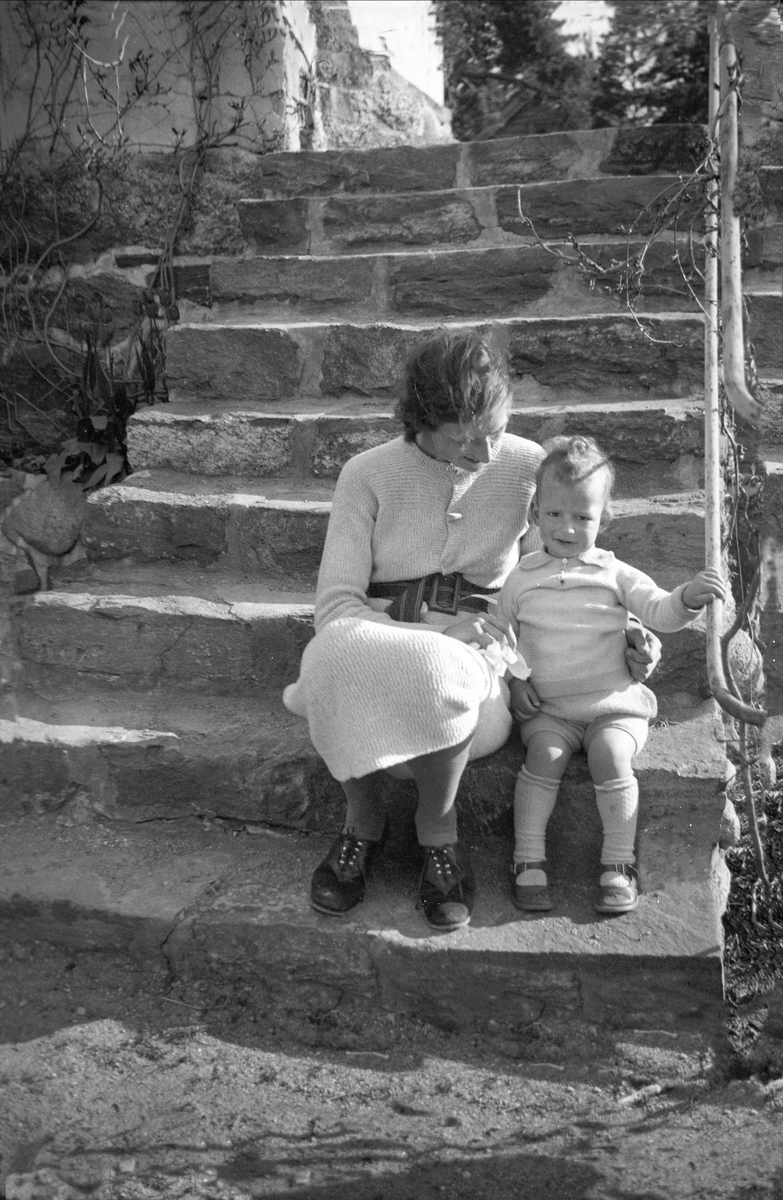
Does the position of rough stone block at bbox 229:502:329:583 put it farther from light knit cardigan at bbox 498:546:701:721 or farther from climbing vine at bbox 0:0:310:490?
climbing vine at bbox 0:0:310:490

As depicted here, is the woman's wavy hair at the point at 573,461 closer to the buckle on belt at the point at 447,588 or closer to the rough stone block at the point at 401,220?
the buckle on belt at the point at 447,588

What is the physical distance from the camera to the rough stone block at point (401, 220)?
3.93 m

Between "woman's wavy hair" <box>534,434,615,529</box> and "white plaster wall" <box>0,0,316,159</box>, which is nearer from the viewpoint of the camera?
"woman's wavy hair" <box>534,434,615,529</box>

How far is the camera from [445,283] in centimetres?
361

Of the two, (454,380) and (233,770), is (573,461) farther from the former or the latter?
(233,770)

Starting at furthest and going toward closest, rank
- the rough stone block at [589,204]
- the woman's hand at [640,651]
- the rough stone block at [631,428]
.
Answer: the rough stone block at [589,204]
the rough stone block at [631,428]
the woman's hand at [640,651]

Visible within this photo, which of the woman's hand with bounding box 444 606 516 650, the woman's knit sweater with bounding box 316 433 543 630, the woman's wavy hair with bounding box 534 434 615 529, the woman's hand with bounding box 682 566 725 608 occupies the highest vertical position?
the woman's wavy hair with bounding box 534 434 615 529

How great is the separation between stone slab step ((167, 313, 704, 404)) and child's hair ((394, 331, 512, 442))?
0.95 meters

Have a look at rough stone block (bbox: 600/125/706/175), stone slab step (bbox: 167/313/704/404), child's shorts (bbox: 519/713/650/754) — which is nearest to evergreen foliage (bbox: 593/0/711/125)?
rough stone block (bbox: 600/125/706/175)

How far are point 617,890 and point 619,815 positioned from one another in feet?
0.48

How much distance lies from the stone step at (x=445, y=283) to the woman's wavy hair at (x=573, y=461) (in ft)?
4.23

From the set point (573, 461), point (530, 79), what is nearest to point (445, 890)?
point (573, 461)

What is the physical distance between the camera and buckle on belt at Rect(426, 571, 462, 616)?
94.6 inches

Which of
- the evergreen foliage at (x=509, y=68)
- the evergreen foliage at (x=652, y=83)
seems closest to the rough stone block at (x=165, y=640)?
the evergreen foliage at (x=652, y=83)
